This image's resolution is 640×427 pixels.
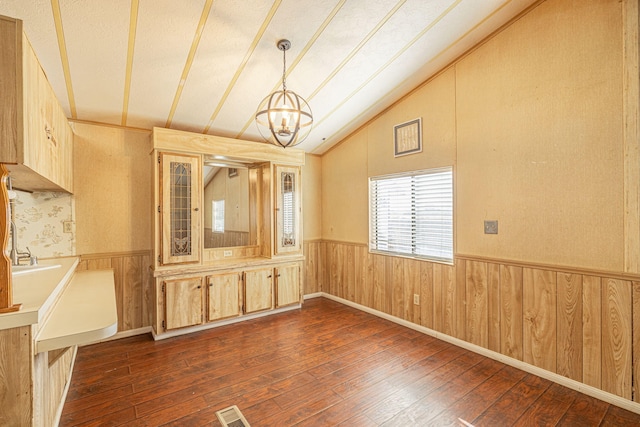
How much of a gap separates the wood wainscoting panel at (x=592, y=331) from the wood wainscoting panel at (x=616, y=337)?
2cm

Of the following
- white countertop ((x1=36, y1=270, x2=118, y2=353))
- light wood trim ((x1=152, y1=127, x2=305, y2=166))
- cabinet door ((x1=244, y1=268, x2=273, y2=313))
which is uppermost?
light wood trim ((x1=152, y1=127, x2=305, y2=166))

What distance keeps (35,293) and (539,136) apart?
3855 millimetres

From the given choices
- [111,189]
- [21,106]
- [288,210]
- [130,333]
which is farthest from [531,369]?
[111,189]

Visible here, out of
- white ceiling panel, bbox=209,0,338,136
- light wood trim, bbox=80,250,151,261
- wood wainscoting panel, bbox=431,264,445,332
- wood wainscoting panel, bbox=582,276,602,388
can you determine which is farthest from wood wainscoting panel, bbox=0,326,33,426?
wood wainscoting panel, bbox=582,276,602,388

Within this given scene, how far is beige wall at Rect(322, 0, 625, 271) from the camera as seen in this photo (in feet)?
7.47

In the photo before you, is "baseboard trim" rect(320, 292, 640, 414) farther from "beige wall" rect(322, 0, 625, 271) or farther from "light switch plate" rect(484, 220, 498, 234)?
"light switch plate" rect(484, 220, 498, 234)

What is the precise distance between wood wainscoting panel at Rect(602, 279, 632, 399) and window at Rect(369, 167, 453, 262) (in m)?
1.30

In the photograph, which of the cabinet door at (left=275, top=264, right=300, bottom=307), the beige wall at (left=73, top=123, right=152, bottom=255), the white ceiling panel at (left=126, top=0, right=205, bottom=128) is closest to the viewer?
the white ceiling panel at (left=126, top=0, right=205, bottom=128)

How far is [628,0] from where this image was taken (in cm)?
216

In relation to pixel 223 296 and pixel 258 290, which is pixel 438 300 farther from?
pixel 223 296

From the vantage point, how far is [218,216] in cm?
397

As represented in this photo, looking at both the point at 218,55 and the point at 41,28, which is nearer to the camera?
the point at 41,28

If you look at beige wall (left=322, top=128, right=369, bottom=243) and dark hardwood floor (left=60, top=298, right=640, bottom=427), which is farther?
beige wall (left=322, top=128, right=369, bottom=243)

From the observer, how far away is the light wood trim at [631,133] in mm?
2131
